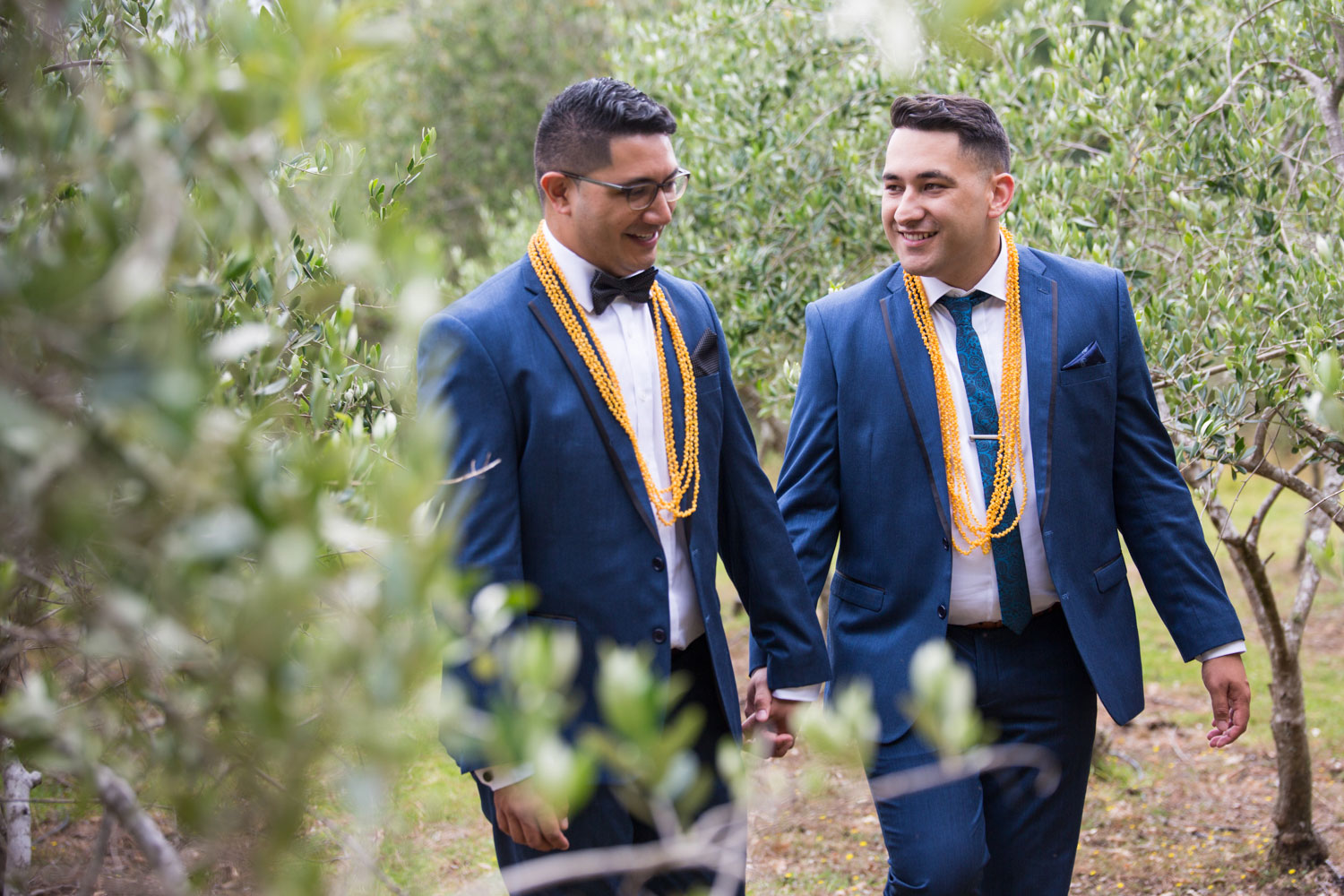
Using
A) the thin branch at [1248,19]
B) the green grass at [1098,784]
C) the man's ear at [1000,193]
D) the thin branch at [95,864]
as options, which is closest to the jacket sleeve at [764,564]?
the man's ear at [1000,193]

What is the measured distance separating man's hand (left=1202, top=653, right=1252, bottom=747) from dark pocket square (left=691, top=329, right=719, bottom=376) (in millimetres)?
1637

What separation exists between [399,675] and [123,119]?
628 millimetres

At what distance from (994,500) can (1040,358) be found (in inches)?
17.3

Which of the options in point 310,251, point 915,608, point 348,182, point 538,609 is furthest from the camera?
point 915,608

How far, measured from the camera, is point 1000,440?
3455 mm

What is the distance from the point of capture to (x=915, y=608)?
3.42 m

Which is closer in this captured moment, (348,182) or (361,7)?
(361,7)

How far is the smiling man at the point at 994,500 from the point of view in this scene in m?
3.40

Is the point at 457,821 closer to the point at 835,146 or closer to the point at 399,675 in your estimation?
the point at 835,146

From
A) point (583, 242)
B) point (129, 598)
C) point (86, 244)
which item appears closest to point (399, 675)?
point (129, 598)

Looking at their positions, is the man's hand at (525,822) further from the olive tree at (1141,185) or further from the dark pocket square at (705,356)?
the olive tree at (1141,185)

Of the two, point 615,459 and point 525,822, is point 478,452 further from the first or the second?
point 525,822

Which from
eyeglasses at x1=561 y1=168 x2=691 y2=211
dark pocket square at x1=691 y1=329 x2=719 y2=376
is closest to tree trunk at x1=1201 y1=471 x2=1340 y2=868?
dark pocket square at x1=691 y1=329 x2=719 y2=376

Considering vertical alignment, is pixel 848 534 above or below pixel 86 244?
below
